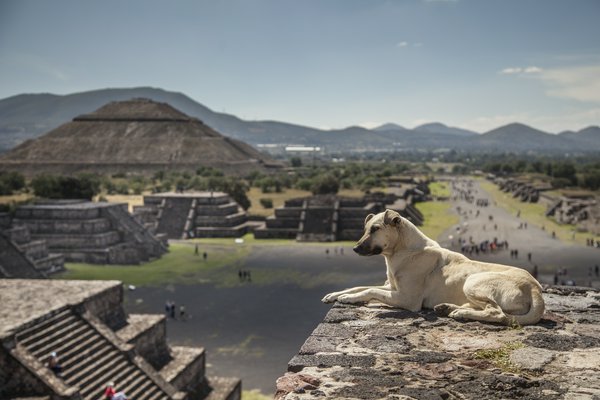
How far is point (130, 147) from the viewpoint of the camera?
468ft

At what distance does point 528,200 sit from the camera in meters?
81.7

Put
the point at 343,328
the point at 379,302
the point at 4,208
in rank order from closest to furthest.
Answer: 1. the point at 343,328
2. the point at 379,302
3. the point at 4,208

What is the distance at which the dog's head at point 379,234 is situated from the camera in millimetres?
5734

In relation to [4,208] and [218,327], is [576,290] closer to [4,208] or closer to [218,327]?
[218,327]

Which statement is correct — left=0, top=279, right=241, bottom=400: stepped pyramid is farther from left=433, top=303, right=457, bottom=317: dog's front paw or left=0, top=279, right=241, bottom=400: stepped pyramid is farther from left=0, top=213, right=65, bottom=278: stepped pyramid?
left=0, top=213, right=65, bottom=278: stepped pyramid

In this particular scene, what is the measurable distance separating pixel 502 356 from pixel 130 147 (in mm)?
145911

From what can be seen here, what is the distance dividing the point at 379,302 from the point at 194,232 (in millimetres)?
44760

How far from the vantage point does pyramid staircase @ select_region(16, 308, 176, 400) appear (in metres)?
13.1

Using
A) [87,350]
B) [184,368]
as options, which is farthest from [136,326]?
[87,350]

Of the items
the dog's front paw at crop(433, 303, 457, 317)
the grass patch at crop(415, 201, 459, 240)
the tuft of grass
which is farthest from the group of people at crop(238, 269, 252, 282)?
the tuft of grass

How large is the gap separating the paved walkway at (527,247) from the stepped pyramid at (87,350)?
74.8 ft

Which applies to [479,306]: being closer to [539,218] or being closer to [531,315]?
[531,315]

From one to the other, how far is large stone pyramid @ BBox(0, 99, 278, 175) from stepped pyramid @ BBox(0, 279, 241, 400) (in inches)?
4505

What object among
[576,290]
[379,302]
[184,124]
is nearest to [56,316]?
[379,302]
